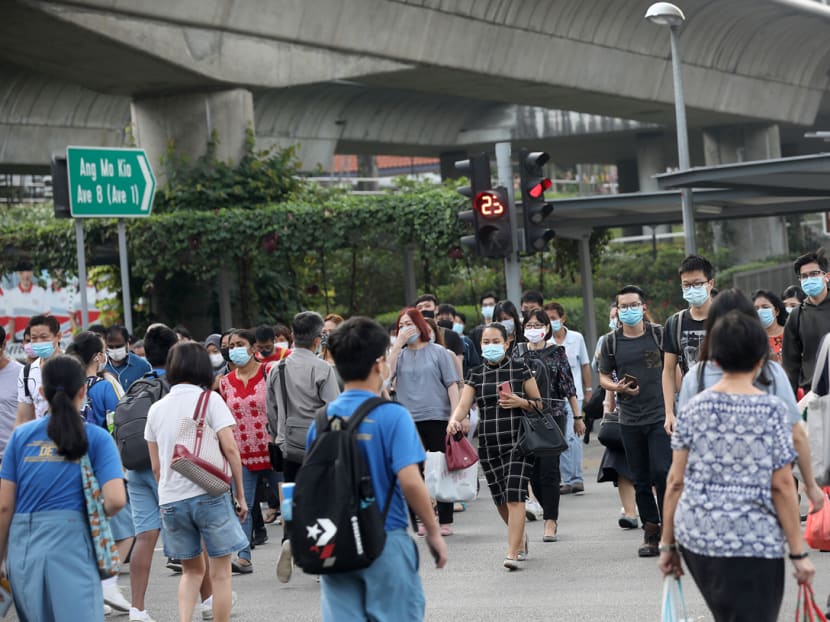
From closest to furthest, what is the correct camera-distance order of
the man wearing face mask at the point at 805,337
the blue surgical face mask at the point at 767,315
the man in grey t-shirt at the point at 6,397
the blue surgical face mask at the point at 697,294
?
the blue surgical face mask at the point at 697,294 < the man in grey t-shirt at the point at 6,397 < the man wearing face mask at the point at 805,337 < the blue surgical face mask at the point at 767,315

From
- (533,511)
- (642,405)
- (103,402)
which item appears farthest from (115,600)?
(533,511)

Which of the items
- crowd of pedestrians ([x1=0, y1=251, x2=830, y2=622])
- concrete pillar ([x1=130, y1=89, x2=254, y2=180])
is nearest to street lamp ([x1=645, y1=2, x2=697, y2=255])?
crowd of pedestrians ([x1=0, y1=251, x2=830, y2=622])

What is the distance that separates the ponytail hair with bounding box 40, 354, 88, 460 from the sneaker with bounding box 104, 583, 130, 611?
3074mm

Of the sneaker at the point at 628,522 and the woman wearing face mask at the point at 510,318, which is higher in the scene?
the woman wearing face mask at the point at 510,318

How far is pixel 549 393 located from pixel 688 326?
222cm

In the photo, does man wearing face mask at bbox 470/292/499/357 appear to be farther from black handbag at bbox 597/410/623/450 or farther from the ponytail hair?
the ponytail hair

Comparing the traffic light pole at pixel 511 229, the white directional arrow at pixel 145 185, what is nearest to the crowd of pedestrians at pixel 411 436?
the white directional arrow at pixel 145 185

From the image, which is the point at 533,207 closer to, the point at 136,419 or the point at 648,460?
the point at 648,460

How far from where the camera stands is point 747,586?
5406 millimetres

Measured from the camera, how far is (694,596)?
8.55 meters

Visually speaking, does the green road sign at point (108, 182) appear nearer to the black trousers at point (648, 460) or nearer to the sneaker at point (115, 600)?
the sneaker at point (115, 600)

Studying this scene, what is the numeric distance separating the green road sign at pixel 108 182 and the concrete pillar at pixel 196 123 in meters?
6.82

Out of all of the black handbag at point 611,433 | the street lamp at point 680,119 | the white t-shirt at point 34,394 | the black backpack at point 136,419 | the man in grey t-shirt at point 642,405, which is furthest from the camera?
the street lamp at point 680,119

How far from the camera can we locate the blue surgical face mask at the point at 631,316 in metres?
10.1
